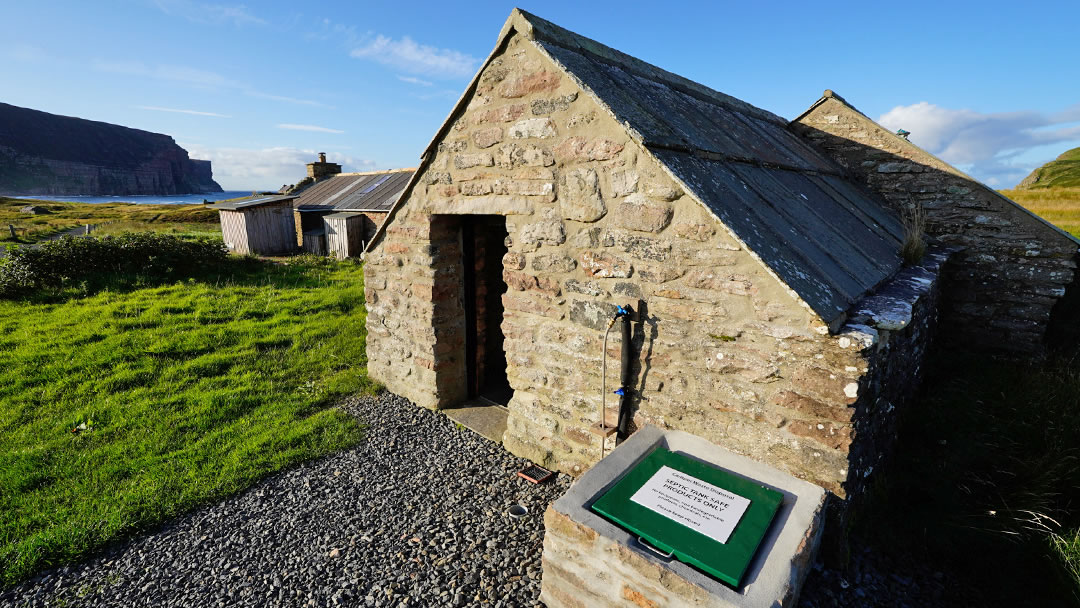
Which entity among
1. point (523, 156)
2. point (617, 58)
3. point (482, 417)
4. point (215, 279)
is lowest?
point (482, 417)

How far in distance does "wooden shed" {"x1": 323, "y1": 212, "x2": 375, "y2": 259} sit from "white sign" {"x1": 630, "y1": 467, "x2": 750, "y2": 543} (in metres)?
16.9

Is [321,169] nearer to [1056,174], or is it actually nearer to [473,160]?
[473,160]

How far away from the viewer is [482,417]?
546 cm

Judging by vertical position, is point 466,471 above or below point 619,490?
below

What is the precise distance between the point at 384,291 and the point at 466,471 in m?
2.52

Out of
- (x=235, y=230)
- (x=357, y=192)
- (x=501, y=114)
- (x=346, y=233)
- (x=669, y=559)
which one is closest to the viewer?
(x=669, y=559)

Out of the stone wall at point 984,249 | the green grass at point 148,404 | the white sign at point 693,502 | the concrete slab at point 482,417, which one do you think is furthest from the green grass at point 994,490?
the green grass at point 148,404

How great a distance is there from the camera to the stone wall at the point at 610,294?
2846mm

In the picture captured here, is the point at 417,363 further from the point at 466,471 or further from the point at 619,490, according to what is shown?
the point at 619,490

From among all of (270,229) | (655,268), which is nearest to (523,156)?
(655,268)

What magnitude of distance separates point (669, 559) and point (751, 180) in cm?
307

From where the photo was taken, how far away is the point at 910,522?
340 centimetres

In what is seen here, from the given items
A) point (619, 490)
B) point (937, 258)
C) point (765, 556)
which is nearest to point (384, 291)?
point (619, 490)

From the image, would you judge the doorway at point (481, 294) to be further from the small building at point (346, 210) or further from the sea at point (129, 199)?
the sea at point (129, 199)
